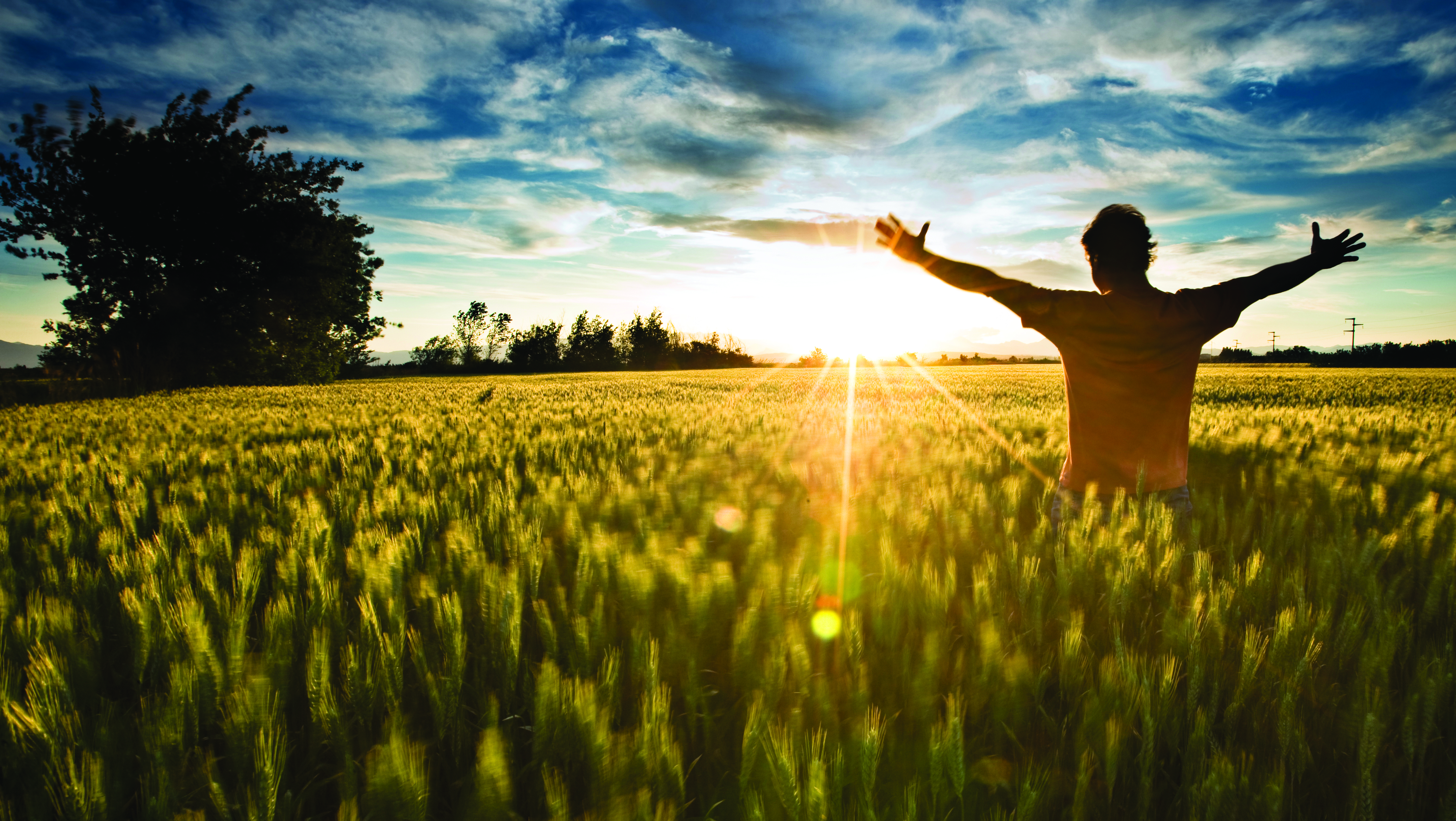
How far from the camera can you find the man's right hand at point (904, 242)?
2.90 meters

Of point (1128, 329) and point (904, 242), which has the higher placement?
point (904, 242)

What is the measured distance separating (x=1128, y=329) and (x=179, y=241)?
107ft

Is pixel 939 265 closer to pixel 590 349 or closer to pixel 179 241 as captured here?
pixel 179 241

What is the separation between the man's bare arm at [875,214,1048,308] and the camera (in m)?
2.81

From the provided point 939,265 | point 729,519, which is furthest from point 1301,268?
point 729,519

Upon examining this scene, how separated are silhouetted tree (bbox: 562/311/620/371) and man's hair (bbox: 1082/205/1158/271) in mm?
71507

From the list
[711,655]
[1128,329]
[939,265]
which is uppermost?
[939,265]

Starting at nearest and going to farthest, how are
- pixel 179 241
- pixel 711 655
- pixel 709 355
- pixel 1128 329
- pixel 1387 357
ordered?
1. pixel 711 655
2. pixel 1128 329
3. pixel 179 241
4. pixel 1387 357
5. pixel 709 355

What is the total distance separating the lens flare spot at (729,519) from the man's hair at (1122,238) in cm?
215

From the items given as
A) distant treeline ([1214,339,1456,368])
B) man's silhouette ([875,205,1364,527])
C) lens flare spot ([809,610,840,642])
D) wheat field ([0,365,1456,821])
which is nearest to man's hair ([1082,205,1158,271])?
man's silhouette ([875,205,1364,527])

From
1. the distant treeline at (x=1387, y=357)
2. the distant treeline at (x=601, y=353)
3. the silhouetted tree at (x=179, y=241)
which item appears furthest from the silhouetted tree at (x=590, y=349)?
the distant treeline at (x=1387, y=357)

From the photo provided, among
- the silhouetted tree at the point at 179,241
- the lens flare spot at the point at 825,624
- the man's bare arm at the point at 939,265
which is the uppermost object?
the silhouetted tree at the point at 179,241

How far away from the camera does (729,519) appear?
8.07 ft

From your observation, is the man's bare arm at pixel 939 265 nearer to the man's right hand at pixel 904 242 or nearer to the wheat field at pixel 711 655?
the man's right hand at pixel 904 242
